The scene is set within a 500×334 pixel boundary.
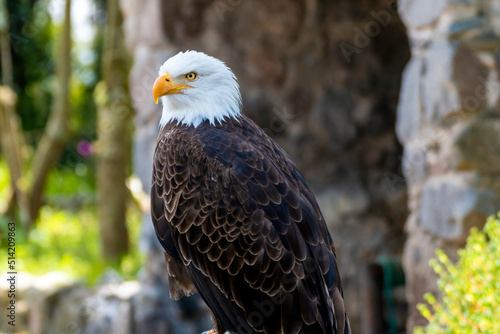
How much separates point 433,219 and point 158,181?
1.35m

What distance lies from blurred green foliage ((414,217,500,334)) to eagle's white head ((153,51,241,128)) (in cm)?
102

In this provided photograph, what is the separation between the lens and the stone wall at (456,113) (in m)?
2.97

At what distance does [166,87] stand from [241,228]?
60 centimetres

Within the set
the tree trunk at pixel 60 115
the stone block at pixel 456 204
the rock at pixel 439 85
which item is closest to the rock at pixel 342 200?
the stone block at pixel 456 204

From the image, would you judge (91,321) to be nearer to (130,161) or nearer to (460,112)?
(460,112)

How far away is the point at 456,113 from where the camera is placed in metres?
3.03

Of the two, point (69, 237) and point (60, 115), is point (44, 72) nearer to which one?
point (69, 237)

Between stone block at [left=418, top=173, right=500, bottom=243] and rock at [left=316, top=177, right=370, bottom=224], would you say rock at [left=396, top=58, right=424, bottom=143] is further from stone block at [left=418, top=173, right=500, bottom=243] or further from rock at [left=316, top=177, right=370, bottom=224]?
rock at [left=316, top=177, right=370, bottom=224]

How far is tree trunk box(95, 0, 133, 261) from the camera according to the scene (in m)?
6.32

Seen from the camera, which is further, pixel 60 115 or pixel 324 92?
pixel 60 115

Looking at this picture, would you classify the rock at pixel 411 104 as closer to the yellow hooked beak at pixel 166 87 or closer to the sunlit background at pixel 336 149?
the sunlit background at pixel 336 149

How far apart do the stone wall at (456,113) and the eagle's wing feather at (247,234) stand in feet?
2.88

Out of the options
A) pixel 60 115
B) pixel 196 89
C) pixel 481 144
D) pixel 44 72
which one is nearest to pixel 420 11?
pixel 481 144

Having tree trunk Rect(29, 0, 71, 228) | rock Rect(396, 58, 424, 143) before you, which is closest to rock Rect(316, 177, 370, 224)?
rock Rect(396, 58, 424, 143)
